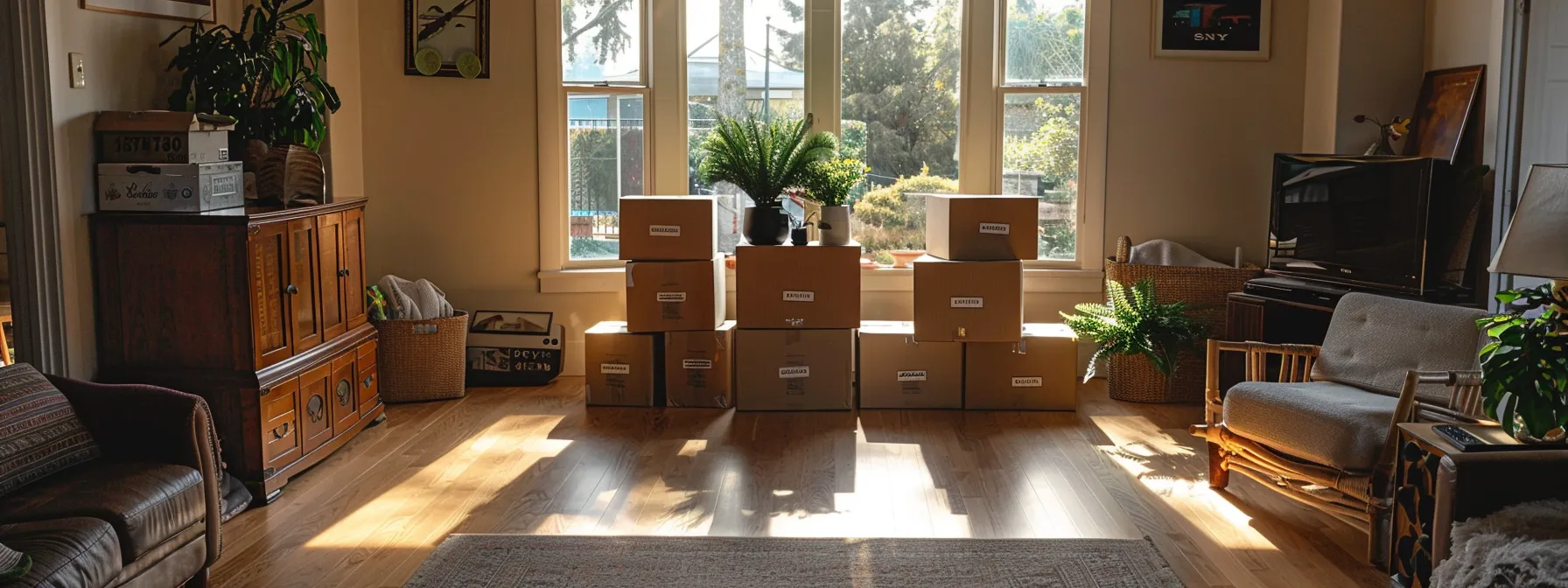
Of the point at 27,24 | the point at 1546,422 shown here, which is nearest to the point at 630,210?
the point at 27,24

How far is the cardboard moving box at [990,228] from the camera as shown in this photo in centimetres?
518

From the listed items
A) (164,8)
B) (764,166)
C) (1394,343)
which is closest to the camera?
(1394,343)

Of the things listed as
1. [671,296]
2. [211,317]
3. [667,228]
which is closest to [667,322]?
[671,296]

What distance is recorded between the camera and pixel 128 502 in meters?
2.85

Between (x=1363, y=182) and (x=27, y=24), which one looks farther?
(x=1363, y=182)

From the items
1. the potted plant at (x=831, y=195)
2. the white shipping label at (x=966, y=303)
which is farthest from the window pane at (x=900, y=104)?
the white shipping label at (x=966, y=303)

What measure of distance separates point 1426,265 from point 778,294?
2.49 metres

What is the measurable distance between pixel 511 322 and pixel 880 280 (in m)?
1.77

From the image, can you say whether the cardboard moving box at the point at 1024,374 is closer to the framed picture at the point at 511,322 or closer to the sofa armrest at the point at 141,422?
the framed picture at the point at 511,322

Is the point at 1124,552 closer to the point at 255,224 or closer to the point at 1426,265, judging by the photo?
the point at 1426,265

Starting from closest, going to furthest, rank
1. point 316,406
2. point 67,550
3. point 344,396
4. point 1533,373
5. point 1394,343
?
1. point 67,550
2. point 1533,373
3. point 1394,343
4. point 316,406
5. point 344,396

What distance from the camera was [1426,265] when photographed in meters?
4.57

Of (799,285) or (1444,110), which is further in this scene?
(799,285)

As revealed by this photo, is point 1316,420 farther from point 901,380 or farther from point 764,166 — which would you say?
point 764,166
